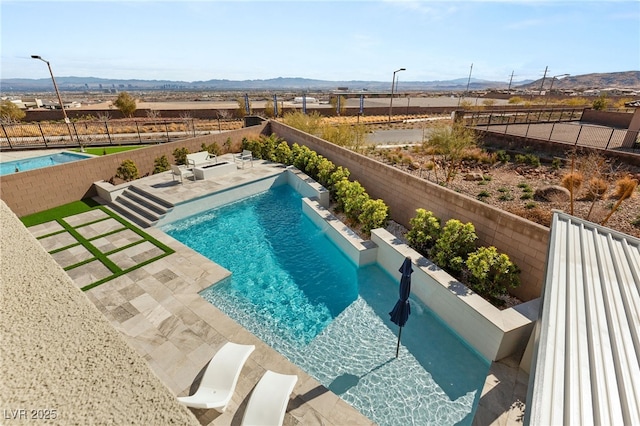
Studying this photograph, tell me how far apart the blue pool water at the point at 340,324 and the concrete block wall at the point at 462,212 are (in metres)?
3.18

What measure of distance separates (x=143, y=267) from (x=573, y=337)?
38.4 ft

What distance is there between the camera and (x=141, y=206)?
14797 millimetres

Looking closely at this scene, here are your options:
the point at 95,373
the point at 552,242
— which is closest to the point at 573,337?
the point at 552,242

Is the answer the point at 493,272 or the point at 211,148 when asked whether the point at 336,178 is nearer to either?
the point at 493,272

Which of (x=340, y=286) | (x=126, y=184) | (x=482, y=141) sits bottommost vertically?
(x=340, y=286)

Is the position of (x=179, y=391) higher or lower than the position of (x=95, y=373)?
lower

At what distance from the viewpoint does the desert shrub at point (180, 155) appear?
19.8 metres

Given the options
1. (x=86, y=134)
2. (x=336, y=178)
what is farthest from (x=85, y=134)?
(x=336, y=178)

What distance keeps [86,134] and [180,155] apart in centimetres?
1894

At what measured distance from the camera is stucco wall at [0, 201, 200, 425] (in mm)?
1867

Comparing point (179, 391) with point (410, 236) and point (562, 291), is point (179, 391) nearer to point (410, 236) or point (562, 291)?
point (562, 291)

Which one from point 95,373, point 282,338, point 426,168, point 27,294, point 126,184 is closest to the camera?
point 95,373

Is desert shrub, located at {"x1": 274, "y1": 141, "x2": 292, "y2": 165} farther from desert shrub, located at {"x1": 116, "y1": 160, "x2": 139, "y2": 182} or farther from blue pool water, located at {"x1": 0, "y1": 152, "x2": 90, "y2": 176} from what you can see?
blue pool water, located at {"x1": 0, "y1": 152, "x2": 90, "y2": 176}

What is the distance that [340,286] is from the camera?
10.5 m
